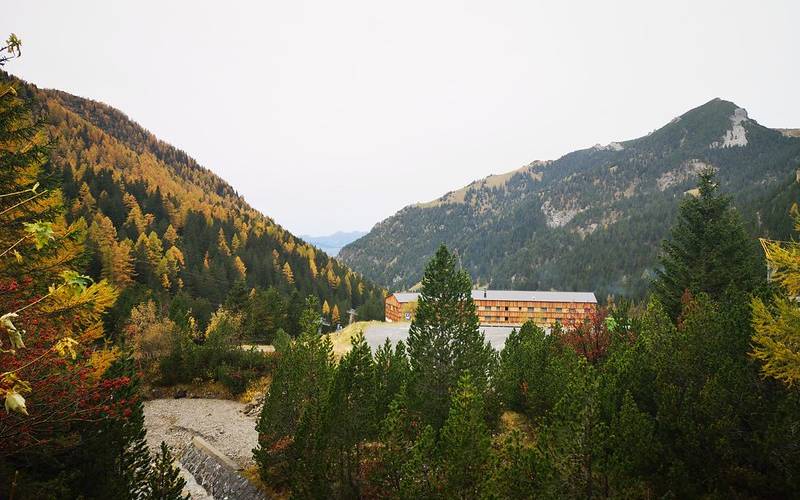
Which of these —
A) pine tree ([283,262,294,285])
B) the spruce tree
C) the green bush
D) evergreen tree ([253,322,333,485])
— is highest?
pine tree ([283,262,294,285])

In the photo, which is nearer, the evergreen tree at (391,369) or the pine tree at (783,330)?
the pine tree at (783,330)

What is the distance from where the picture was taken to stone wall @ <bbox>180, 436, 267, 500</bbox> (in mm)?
18438

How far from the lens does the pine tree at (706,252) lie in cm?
2486

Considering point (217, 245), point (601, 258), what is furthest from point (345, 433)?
point (601, 258)

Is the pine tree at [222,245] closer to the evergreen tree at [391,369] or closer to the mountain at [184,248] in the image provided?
the mountain at [184,248]

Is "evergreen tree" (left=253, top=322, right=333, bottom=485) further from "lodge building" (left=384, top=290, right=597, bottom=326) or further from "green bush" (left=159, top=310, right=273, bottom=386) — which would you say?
"lodge building" (left=384, top=290, right=597, bottom=326)

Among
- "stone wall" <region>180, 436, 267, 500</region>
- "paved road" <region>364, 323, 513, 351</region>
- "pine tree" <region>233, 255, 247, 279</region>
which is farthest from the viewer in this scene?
"pine tree" <region>233, 255, 247, 279</region>

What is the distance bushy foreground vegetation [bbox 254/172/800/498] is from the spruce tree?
6cm

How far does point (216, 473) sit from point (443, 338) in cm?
1372

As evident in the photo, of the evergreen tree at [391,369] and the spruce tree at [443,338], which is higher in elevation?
the spruce tree at [443,338]

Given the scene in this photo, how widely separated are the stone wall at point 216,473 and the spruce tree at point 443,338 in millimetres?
8303

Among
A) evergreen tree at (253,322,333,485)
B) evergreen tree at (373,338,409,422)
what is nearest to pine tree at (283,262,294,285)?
evergreen tree at (373,338,409,422)

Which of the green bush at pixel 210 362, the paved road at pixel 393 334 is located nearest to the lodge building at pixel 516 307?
the paved road at pixel 393 334

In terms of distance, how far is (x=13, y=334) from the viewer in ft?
8.98
